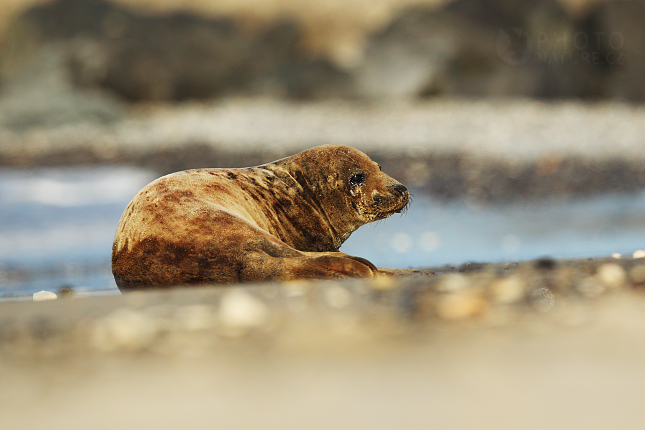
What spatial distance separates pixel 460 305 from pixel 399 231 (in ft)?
16.8

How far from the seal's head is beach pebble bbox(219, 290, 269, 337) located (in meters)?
1.91

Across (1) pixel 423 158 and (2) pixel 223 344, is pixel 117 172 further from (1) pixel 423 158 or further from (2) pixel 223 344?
(2) pixel 223 344

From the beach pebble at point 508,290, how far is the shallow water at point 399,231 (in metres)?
1.75

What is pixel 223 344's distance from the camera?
186 centimetres

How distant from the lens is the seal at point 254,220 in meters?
2.81

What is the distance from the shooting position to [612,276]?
8.62 ft

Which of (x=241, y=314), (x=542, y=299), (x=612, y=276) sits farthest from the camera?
(x=612, y=276)

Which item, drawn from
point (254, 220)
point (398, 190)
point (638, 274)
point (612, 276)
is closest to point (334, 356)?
point (612, 276)

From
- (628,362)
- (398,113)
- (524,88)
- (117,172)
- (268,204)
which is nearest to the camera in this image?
(628,362)

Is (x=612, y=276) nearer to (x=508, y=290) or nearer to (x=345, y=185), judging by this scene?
(x=508, y=290)

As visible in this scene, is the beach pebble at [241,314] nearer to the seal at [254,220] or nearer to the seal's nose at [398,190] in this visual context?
the seal at [254,220]

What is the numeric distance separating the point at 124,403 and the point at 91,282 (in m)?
3.18

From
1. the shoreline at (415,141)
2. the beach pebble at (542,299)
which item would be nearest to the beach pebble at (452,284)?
the beach pebble at (542,299)

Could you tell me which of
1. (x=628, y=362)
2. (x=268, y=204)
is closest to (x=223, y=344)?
(x=628, y=362)
